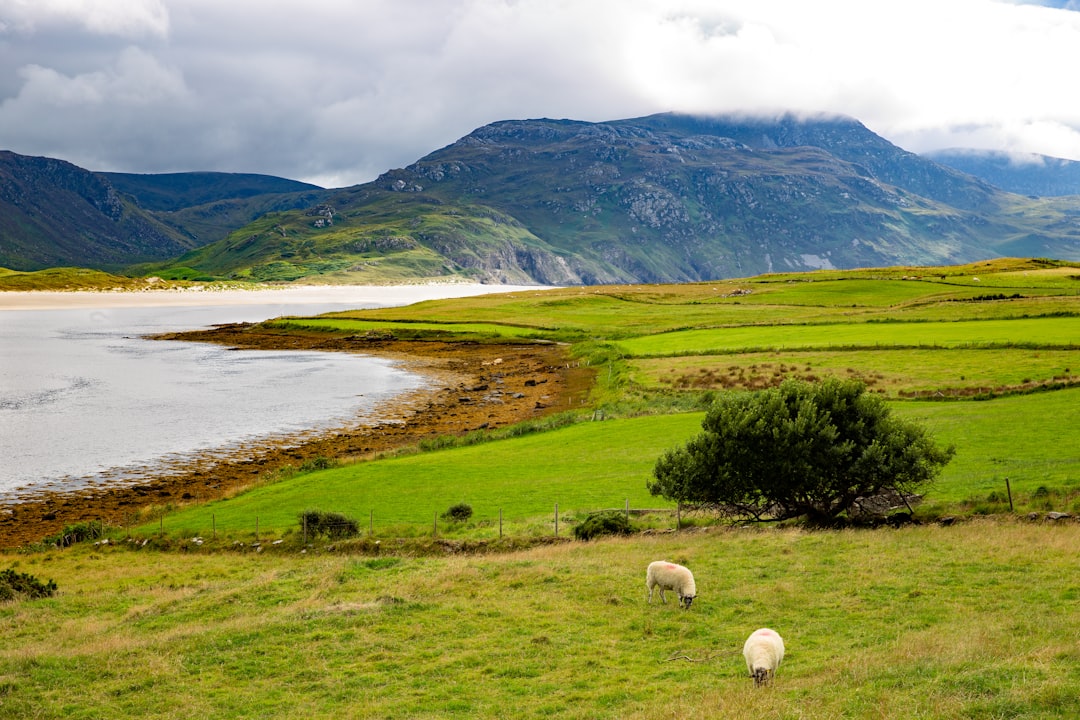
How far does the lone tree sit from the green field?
1723mm

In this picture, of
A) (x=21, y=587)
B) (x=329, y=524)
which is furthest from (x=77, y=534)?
(x=329, y=524)

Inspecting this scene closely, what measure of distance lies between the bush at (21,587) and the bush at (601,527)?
72.4 feet

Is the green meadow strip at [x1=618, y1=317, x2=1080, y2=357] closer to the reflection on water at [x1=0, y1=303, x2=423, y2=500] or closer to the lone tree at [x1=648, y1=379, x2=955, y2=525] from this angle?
the reflection on water at [x1=0, y1=303, x2=423, y2=500]

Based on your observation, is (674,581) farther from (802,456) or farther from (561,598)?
(802,456)

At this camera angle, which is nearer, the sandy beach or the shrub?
the sandy beach

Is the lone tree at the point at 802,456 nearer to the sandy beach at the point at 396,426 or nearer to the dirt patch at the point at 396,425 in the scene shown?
the sandy beach at the point at 396,426

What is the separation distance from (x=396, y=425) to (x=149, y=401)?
32.2 m

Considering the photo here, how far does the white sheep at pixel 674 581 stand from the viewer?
22672 millimetres

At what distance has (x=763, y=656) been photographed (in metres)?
16.1

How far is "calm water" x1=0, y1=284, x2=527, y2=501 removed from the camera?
63.6 m

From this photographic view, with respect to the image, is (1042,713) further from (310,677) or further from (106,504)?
(106,504)

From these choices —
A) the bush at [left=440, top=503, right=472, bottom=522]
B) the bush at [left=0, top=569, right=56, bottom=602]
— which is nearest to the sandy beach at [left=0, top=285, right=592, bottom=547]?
the bush at [left=0, top=569, right=56, bottom=602]

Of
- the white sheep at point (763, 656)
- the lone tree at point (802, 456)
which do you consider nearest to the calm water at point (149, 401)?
the lone tree at point (802, 456)

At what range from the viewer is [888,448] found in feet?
104
